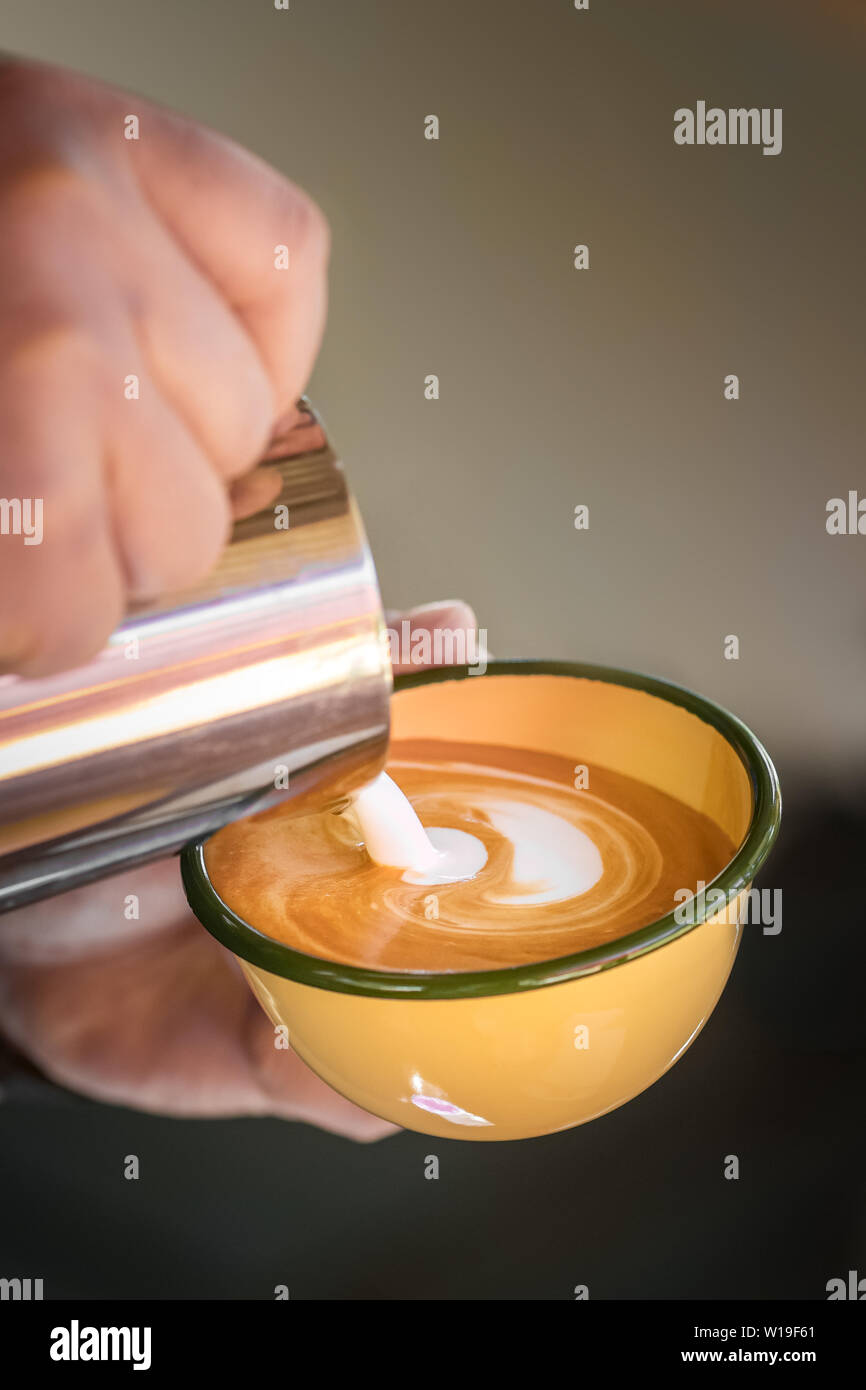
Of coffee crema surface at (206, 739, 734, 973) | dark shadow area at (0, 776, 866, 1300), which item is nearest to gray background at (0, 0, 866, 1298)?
dark shadow area at (0, 776, 866, 1300)

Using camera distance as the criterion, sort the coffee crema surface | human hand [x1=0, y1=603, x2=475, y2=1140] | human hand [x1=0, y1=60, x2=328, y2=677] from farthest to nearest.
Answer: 1. human hand [x1=0, y1=603, x2=475, y2=1140]
2. the coffee crema surface
3. human hand [x1=0, y1=60, x2=328, y2=677]

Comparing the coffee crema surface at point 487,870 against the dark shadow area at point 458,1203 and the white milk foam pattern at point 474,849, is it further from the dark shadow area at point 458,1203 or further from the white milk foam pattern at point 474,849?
the dark shadow area at point 458,1203

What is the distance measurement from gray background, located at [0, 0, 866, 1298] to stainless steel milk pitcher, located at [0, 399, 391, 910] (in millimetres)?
357

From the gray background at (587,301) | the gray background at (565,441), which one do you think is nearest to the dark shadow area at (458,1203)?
the gray background at (565,441)

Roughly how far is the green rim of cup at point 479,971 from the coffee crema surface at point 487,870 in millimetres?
14

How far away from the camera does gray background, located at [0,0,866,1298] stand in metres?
0.50

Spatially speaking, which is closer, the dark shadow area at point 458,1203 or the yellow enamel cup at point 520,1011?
the yellow enamel cup at point 520,1011

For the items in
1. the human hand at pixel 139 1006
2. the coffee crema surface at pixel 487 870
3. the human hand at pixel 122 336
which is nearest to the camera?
the human hand at pixel 122 336

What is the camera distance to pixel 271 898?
0.98 ft

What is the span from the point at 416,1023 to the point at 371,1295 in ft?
1.19

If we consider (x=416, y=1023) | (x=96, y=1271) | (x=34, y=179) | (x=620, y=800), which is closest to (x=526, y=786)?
(x=620, y=800)

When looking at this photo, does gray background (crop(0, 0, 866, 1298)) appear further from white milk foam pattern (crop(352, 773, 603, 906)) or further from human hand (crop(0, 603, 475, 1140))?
white milk foam pattern (crop(352, 773, 603, 906))

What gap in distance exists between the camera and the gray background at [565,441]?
0.50m

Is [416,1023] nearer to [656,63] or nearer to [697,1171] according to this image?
[697,1171]
